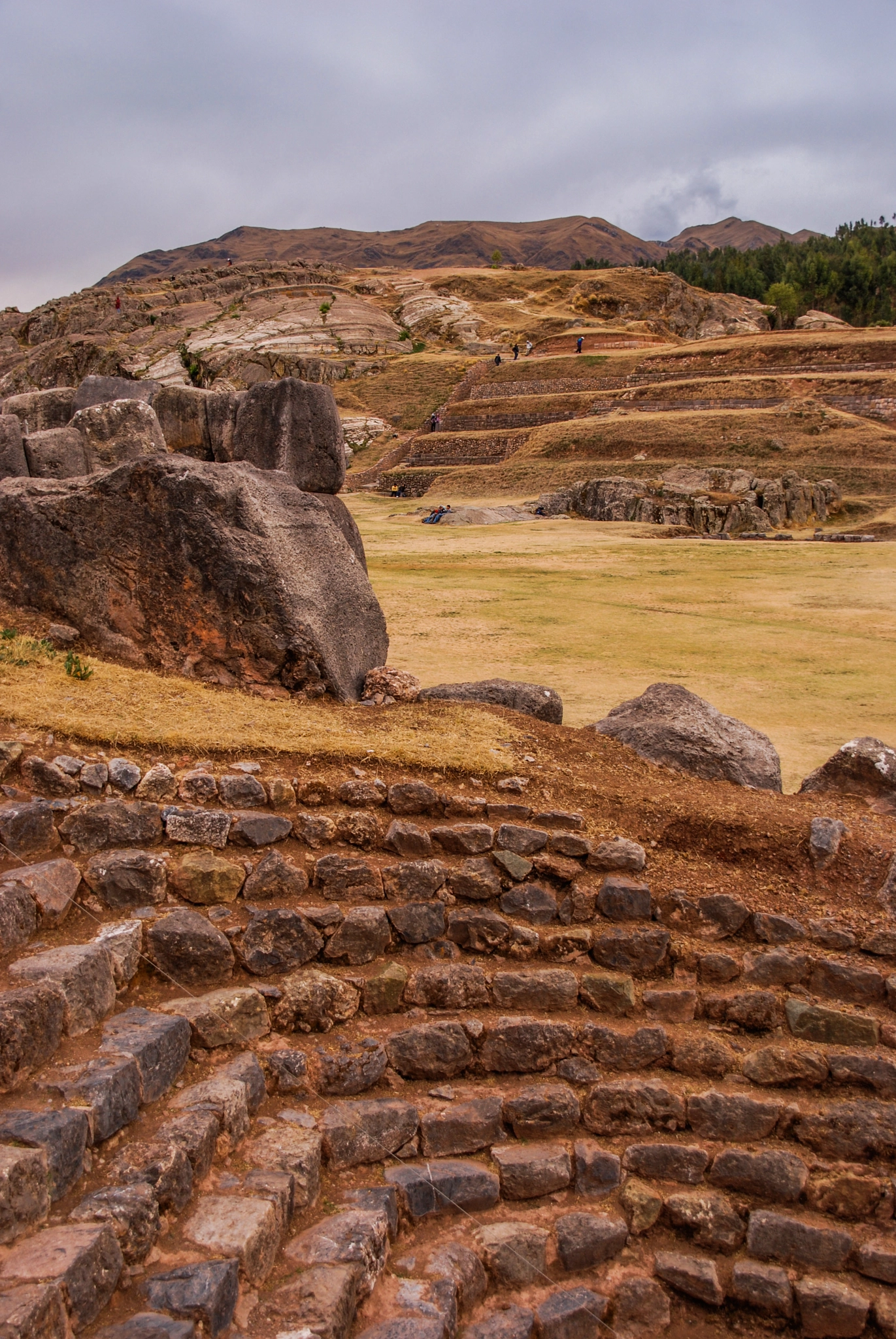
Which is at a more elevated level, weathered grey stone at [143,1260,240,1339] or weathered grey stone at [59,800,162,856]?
weathered grey stone at [59,800,162,856]

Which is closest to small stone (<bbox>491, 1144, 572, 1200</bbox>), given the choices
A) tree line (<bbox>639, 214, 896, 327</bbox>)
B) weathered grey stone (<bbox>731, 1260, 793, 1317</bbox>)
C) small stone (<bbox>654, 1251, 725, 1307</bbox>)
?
small stone (<bbox>654, 1251, 725, 1307</bbox>)

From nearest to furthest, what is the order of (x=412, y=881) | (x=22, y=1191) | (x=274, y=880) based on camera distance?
(x=22, y=1191)
(x=274, y=880)
(x=412, y=881)

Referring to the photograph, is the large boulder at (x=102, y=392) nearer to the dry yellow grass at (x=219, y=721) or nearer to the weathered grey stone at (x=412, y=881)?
the dry yellow grass at (x=219, y=721)

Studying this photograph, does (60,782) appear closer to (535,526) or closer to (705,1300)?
(705,1300)

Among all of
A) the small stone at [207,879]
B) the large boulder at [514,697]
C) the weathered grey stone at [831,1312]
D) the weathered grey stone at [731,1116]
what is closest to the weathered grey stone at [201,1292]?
the small stone at [207,879]

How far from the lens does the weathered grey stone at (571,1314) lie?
14.0ft

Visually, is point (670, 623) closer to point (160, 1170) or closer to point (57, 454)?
point (57, 454)

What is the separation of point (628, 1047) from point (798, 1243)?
3.97ft

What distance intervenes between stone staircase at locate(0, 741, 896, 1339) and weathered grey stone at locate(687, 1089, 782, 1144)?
0.02 meters

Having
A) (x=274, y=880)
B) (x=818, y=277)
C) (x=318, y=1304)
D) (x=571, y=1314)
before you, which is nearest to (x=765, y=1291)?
(x=571, y=1314)

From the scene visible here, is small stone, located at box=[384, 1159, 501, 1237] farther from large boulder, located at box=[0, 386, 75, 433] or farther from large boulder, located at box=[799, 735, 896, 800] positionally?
large boulder, located at box=[0, 386, 75, 433]

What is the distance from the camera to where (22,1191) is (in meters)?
3.38

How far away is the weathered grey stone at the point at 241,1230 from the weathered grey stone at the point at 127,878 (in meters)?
1.71

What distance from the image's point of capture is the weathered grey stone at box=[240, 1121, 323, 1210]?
14.1 feet
